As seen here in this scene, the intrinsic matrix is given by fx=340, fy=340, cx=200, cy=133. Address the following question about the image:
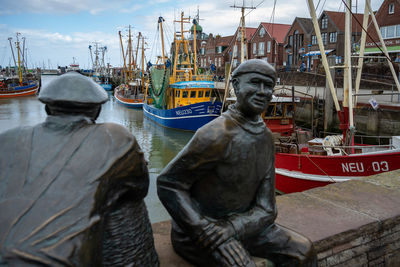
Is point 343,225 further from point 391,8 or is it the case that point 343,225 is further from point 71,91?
point 391,8

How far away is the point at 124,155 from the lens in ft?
4.73

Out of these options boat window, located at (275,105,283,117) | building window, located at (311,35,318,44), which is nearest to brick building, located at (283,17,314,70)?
building window, located at (311,35,318,44)

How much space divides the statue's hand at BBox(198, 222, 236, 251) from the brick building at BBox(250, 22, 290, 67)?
42.1 m

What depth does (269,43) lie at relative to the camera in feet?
145

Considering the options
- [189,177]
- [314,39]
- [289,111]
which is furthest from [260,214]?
[314,39]

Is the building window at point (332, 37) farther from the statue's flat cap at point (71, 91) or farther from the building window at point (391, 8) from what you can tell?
the statue's flat cap at point (71, 91)

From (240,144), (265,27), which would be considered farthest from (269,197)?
(265,27)

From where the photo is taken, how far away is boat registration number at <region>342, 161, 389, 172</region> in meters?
7.23

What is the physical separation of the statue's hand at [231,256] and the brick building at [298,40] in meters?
38.6

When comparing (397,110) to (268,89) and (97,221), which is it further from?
(97,221)

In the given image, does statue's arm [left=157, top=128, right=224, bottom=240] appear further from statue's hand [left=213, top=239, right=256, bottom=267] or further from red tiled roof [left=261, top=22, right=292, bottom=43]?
red tiled roof [left=261, top=22, right=292, bottom=43]

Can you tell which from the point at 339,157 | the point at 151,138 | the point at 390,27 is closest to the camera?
the point at 339,157

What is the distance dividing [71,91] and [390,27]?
34107 millimetres

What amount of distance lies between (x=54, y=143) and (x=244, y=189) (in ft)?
3.84
